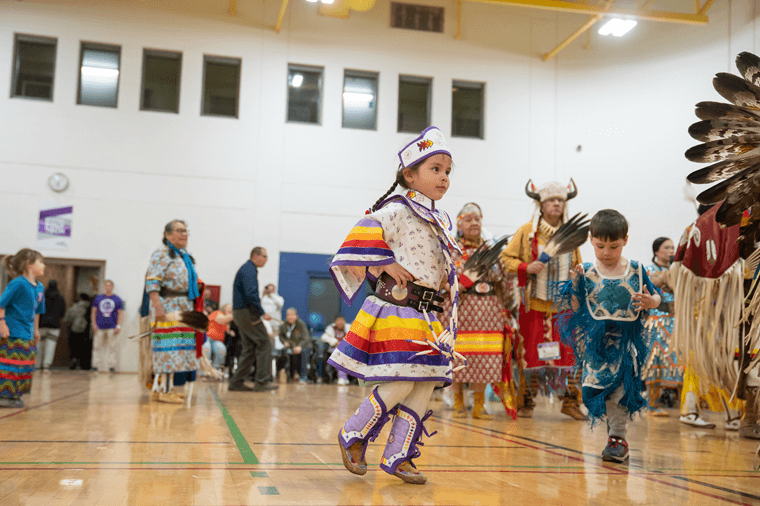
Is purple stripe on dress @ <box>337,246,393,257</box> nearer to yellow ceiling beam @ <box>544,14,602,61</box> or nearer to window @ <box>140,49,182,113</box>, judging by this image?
window @ <box>140,49,182,113</box>

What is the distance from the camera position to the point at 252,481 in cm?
216

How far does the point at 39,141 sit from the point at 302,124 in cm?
398

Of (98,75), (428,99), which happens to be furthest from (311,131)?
(98,75)

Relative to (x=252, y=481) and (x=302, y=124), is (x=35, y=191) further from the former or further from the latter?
(x=252, y=481)

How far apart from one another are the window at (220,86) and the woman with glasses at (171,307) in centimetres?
607

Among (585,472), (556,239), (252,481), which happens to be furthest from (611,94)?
(252,481)

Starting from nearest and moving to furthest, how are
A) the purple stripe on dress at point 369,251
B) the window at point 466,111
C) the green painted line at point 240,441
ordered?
the purple stripe on dress at point 369,251, the green painted line at point 240,441, the window at point 466,111

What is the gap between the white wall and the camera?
33.3 ft

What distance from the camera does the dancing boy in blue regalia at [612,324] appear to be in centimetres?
291

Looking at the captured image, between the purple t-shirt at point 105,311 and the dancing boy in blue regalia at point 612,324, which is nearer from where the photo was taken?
the dancing boy in blue regalia at point 612,324

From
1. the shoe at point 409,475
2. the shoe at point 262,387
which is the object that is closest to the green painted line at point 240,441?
the shoe at point 409,475

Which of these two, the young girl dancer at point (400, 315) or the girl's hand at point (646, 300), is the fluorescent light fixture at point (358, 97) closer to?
the girl's hand at point (646, 300)

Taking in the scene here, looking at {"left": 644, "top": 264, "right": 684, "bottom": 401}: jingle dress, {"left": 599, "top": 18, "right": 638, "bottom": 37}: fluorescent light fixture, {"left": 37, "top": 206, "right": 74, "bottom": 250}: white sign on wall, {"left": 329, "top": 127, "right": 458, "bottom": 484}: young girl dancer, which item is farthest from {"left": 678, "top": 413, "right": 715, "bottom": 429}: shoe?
{"left": 37, "top": 206, "right": 74, "bottom": 250}: white sign on wall

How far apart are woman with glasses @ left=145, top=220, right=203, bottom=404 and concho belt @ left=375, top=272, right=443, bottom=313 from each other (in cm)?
311
